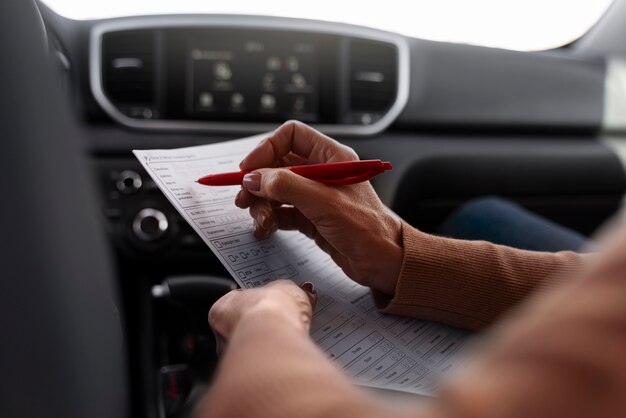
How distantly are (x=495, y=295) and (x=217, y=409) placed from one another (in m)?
0.34

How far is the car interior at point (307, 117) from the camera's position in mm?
1063

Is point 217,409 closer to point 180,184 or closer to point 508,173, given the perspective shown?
point 180,184

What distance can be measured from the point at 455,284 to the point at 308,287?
137 mm

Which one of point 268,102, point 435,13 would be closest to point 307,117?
point 268,102

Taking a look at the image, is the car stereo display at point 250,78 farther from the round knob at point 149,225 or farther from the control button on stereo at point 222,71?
the round knob at point 149,225

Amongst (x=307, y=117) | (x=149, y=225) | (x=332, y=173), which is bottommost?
(x=149, y=225)

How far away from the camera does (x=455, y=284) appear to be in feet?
1.89

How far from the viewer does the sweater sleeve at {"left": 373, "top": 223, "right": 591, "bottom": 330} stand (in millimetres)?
570

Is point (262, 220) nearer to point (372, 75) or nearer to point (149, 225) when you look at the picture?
point (149, 225)

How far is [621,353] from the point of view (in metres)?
0.21

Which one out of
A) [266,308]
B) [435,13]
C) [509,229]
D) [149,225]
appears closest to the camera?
[266,308]

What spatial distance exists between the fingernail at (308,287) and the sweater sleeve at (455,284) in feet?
0.25

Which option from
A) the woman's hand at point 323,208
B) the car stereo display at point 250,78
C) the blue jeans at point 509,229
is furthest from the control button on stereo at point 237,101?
the woman's hand at point 323,208

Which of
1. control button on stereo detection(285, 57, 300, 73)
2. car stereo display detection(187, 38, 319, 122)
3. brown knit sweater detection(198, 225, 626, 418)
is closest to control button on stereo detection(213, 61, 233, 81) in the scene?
car stereo display detection(187, 38, 319, 122)
